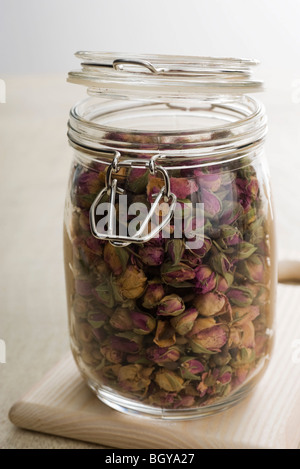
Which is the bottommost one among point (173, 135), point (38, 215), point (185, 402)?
point (38, 215)

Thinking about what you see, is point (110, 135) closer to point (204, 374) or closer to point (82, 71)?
point (82, 71)

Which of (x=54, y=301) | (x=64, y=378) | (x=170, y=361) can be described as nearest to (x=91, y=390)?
(x=64, y=378)

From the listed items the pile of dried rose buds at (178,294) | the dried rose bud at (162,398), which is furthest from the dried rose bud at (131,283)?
the dried rose bud at (162,398)

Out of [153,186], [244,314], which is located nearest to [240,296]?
[244,314]

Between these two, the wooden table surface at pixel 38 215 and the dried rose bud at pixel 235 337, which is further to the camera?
the wooden table surface at pixel 38 215

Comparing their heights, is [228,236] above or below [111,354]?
above

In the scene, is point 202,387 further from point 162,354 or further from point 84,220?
point 84,220

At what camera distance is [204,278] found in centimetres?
57

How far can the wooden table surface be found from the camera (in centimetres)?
80

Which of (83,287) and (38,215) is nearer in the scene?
(83,287)

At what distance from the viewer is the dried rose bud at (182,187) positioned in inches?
22.5

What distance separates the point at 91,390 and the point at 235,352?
168 millimetres

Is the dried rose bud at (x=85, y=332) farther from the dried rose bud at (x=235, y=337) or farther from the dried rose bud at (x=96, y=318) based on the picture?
the dried rose bud at (x=235, y=337)

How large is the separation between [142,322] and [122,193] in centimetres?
11
